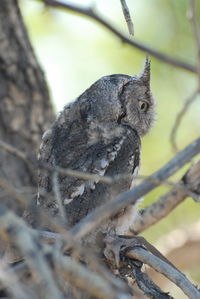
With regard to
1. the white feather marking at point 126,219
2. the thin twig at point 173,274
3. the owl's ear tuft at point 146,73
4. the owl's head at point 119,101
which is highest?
the owl's ear tuft at point 146,73

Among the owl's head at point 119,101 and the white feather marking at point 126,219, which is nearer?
the white feather marking at point 126,219

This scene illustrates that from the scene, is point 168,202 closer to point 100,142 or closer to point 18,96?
point 100,142

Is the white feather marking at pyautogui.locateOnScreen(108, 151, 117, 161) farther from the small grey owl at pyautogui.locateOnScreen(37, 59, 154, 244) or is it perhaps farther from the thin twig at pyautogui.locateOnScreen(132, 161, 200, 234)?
the thin twig at pyautogui.locateOnScreen(132, 161, 200, 234)

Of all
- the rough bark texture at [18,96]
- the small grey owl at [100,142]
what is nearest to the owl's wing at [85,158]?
the small grey owl at [100,142]

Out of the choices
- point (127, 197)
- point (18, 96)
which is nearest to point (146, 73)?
point (18, 96)

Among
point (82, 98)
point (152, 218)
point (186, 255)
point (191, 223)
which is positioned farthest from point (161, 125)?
point (152, 218)

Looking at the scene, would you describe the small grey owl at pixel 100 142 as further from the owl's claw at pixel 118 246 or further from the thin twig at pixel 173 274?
the thin twig at pixel 173 274

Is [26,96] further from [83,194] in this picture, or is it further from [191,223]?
[191,223]
